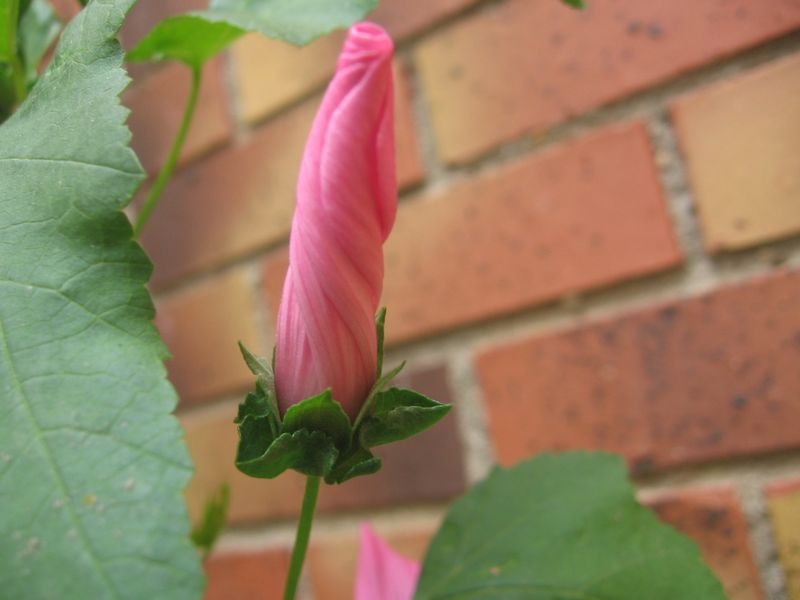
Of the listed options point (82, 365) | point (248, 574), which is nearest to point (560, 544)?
point (82, 365)

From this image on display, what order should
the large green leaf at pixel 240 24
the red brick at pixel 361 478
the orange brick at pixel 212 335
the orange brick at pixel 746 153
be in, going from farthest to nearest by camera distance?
1. the orange brick at pixel 212 335
2. the red brick at pixel 361 478
3. the orange brick at pixel 746 153
4. the large green leaf at pixel 240 24

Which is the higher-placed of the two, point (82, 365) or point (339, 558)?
point (82, 365)

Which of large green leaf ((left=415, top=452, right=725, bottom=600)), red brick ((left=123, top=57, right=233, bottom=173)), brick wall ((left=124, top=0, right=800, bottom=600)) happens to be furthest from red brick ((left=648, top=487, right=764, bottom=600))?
red brick ((left=123, top=57, right=233, bottom=173))

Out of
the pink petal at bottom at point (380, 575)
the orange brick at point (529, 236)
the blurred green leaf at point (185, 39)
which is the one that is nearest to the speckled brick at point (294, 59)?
the orange brick at point (529, 236)

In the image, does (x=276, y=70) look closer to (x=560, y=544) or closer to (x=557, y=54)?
(x=557, y=54)

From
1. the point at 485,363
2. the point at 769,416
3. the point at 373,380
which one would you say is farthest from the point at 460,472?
the point at 373,380

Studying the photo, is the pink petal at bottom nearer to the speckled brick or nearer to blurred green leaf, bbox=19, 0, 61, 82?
blurred green leaf, bbox=19, 0, 61, 82

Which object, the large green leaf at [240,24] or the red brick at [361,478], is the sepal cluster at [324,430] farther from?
the red brick at [361,478]
